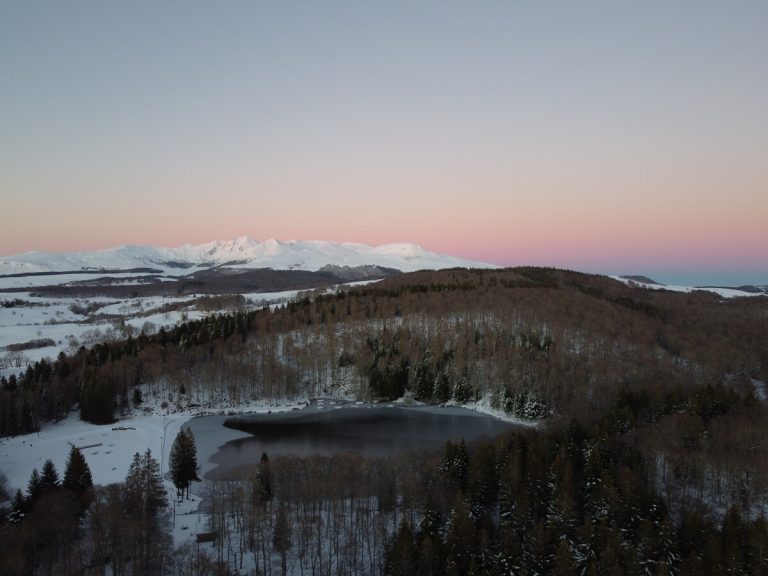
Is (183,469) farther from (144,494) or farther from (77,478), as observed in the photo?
(77,478)

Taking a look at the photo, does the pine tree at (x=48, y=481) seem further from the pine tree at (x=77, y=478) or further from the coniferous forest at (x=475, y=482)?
the pine tree at (x=77, y=478)

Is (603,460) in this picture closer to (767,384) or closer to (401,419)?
(401,419)

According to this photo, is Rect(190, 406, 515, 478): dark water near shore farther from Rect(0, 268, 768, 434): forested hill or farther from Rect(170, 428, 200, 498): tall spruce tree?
Rect(0, 268, 768, 434): forested hill

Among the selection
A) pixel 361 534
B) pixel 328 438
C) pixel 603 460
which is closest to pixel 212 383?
pixel 328 438

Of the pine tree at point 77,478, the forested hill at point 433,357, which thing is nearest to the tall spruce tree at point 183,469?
the pine tree at point 77,478

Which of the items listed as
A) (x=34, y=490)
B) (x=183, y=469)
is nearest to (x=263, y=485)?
(x=183, y=469)

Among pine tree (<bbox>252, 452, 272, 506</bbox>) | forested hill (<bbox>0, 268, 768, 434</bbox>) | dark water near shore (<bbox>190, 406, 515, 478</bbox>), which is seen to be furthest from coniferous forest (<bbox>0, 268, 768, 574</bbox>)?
dark water near shore (<bbox>190, 406, 515, 478</bbox>)

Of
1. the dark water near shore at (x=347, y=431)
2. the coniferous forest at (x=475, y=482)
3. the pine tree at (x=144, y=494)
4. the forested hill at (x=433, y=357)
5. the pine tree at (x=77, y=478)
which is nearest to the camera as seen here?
the coniferous forest at (x=475, y=482)
